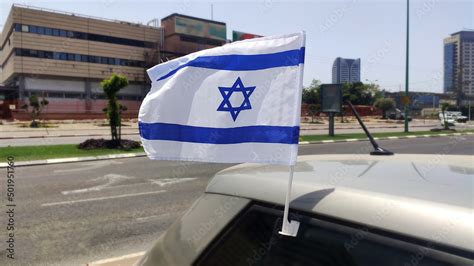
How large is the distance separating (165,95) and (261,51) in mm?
455

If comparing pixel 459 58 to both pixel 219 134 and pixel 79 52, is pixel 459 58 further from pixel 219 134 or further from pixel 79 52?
pixel 219 134

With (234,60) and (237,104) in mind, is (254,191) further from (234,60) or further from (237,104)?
(234,60)

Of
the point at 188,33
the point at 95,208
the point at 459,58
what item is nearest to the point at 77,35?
the point at 188,33

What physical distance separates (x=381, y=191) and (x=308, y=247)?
0.30m

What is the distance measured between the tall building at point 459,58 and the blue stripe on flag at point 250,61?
65.0 meters

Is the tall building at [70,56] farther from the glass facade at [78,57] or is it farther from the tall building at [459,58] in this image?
the tall building at [459,58]

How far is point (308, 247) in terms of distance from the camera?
1.43 meters

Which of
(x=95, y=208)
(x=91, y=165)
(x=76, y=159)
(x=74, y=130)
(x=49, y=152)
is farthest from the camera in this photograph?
(x=74, y=130)

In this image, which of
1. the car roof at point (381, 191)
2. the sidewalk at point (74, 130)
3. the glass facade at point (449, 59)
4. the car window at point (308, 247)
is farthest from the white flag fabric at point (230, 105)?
the glass facade at point (449, 59)

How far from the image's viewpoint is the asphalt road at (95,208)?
17.1ft

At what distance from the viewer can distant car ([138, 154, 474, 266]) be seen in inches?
44.8

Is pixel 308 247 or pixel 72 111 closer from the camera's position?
pixel 308 247

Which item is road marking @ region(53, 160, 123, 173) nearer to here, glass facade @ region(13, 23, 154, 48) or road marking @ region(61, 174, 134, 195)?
road marking @ region(61, 174, 134, 195)

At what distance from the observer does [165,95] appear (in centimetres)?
189
